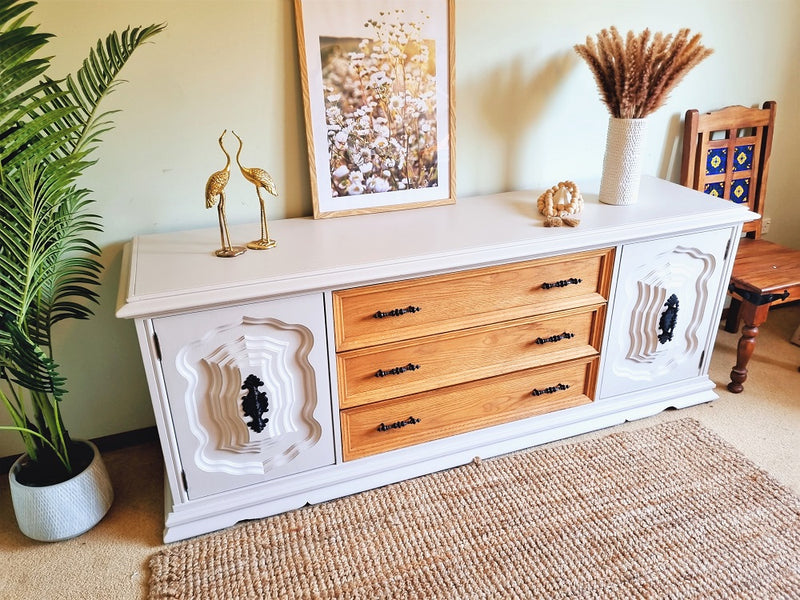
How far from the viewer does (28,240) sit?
140 cm

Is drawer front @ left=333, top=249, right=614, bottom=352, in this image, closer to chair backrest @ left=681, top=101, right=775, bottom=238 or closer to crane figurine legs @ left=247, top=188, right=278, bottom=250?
crane figurine legs @ left=247, top=188, right=278, bottom=250

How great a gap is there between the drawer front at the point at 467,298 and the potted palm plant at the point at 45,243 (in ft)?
2.39

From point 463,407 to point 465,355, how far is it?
0.19 metres

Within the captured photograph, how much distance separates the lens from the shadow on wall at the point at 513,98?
2057 mm

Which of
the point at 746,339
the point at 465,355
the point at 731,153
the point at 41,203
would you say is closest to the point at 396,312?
the point at 465,355

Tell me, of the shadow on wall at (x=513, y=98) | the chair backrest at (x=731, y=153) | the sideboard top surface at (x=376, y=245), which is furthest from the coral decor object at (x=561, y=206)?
the chair backrest at (x=731, y=153)

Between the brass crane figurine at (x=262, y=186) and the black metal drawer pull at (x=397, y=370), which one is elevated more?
the brass crane figurine at (x=262, y=186)

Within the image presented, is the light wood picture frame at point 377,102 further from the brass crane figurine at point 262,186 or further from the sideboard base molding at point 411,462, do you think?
the sideboard base molding at point 411,462

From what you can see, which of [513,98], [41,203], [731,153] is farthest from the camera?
[731,153]

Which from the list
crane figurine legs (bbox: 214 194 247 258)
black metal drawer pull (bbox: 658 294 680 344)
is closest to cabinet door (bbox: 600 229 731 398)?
black metal drawer pull (bbox: 658 294 680 344)

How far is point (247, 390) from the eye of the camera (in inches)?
64.3

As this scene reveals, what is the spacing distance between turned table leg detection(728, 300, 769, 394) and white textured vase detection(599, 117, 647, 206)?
24.5 inches

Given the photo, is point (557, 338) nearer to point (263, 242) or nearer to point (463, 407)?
point (463, 407)

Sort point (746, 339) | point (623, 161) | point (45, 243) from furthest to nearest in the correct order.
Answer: point (746, 339), point (623, 161), point (45, 243)
